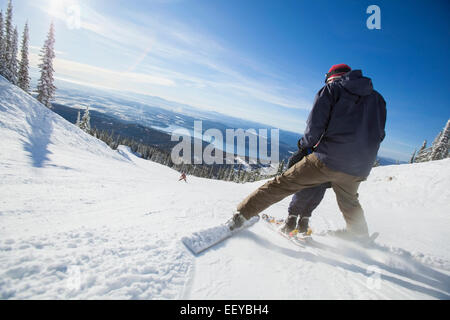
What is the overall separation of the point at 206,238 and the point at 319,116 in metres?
2.06

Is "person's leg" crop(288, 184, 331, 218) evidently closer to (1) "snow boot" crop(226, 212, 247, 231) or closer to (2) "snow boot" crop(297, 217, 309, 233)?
(2) "snow boot" crop(297, 217, 309, 233)

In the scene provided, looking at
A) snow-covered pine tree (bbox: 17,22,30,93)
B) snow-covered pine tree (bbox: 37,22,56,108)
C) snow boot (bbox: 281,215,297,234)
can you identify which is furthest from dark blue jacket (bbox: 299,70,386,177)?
snow-covered pine tree (bbox: 17,22,30,93)

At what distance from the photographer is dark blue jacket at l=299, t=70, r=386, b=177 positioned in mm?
2457

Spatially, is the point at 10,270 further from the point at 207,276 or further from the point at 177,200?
the point at 177,200

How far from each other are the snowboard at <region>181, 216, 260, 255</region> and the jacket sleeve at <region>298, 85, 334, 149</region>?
163 centimetres

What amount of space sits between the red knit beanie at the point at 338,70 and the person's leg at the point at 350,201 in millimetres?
1457

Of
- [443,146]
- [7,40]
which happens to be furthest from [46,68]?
[443,146]

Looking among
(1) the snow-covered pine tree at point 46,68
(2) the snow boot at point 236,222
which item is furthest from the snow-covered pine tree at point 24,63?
(2) the snow boot at point 236,222

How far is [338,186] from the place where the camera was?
2908 mm

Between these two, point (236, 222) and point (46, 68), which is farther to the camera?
point (46, 68)

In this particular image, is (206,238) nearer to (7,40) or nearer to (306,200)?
(306,200)

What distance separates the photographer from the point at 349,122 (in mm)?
2457

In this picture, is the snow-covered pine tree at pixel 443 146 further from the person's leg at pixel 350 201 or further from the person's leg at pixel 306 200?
the person's leg at pixel 306 200

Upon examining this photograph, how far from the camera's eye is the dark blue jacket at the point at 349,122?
246cm
